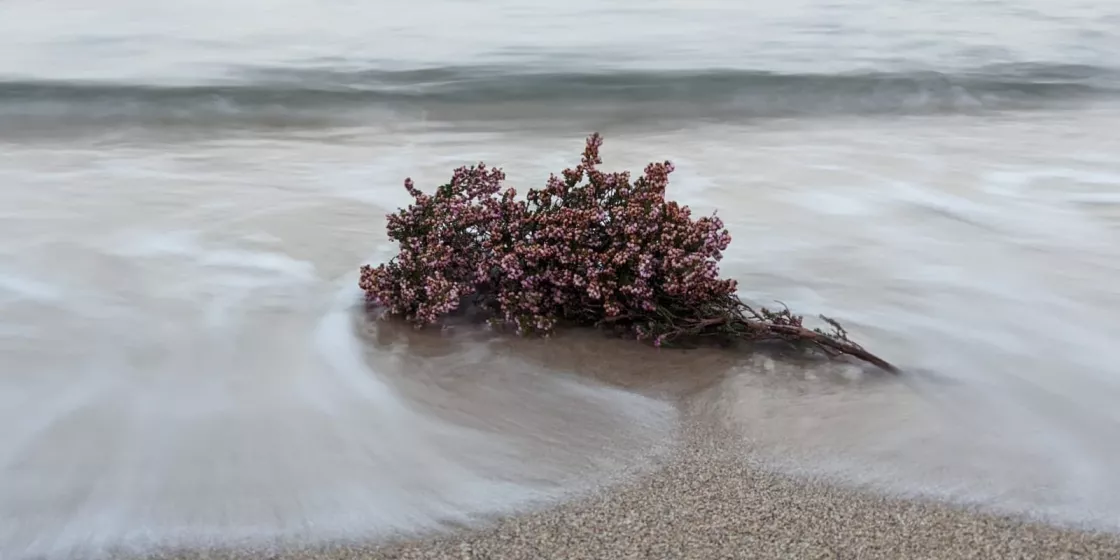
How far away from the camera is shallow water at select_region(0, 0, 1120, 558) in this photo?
266cm

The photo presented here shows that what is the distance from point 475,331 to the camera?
11.4 ft

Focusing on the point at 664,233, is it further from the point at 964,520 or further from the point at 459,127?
the point at 459,127

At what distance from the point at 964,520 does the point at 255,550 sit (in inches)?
67.1

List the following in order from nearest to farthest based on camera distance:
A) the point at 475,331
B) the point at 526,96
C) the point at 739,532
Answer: the point at 739,532, the point at 475,331, the point at 526,96

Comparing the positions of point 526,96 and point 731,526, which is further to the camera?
point 526,96

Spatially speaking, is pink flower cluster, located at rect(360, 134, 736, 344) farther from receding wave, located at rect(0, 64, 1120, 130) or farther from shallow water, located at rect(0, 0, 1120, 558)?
receding wave, located at rect(0, 64, 1120, 130)

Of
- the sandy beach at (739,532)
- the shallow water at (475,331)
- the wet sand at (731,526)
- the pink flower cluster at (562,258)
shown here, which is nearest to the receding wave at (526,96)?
the shallow water at (475,331)

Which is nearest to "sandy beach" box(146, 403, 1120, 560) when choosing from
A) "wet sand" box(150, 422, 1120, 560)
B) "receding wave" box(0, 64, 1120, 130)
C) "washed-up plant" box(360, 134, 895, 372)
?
"wet sand" box(150, 422, 1120, 560)

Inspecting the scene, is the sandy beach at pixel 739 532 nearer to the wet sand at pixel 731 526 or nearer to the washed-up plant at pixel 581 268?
the wet sand at pixel 731 526

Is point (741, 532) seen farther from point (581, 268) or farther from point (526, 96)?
point (526, 96)

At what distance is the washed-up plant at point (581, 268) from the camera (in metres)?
3.32

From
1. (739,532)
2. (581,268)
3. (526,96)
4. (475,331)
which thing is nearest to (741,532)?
(739,532)

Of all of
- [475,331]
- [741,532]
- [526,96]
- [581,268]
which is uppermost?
[526,96]

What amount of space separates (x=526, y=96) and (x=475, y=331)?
5148 mm
